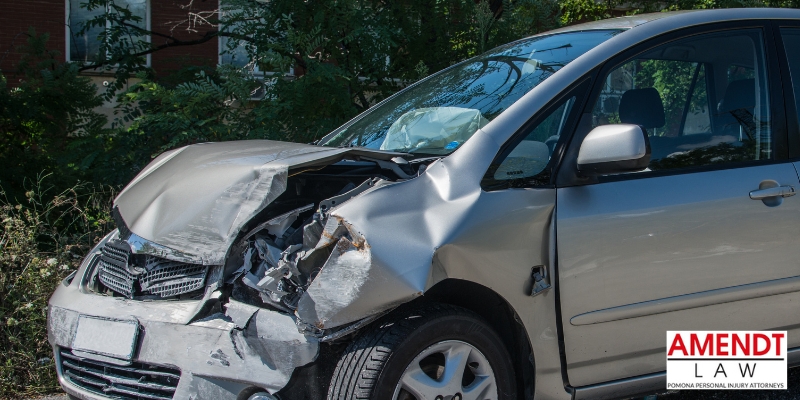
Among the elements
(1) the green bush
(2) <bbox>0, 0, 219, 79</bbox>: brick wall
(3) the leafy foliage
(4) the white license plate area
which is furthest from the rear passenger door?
(2) <bbox>0, 0, 219, 79</bbox>: brick wall

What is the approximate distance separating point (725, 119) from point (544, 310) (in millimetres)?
1365

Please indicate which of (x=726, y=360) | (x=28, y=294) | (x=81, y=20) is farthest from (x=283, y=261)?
→ (x=81, y=20)

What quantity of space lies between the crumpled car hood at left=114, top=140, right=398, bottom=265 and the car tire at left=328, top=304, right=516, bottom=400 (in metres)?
0.62

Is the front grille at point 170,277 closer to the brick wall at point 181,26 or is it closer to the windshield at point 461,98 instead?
the windshield at point 461,98

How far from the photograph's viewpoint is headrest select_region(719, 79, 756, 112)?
336cm

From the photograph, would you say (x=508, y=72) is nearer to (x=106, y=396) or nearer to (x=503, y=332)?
(x=503, y=332)

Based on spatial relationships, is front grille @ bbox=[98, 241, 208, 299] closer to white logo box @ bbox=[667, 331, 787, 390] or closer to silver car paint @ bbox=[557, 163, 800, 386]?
silver car paint @ bbox=[557, 163, 800, 386]

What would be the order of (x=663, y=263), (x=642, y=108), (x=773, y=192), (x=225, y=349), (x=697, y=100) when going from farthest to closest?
(x=697, y=100)
(x=642, y=108)
(x=773, y=192)
(x=663, y=263)
(x=225, y=349)

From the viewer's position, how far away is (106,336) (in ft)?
8.74

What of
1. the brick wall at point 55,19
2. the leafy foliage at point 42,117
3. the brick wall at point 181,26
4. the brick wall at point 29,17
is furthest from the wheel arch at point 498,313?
the brick wall at point 29,17

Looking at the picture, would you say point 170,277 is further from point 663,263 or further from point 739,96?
point 739,96

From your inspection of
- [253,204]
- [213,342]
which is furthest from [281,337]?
[253,204]

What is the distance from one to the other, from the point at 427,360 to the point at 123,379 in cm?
109

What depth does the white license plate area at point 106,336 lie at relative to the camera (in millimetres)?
2582
